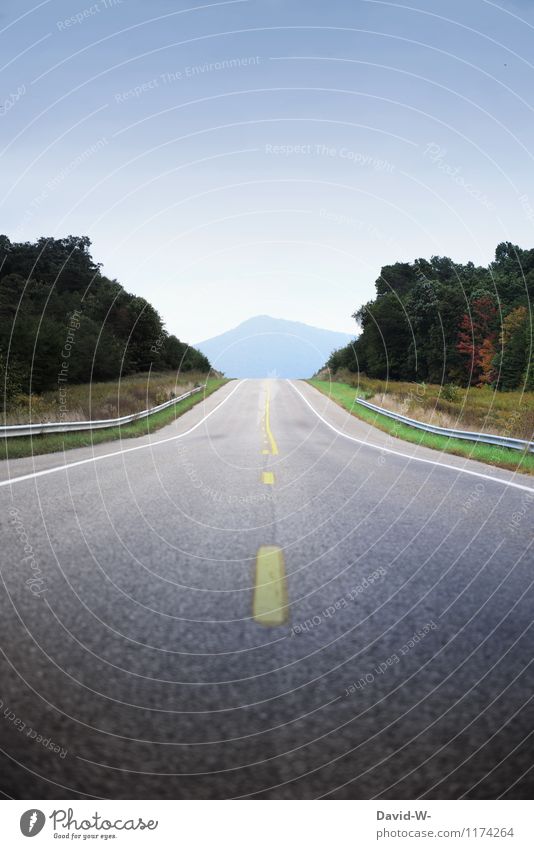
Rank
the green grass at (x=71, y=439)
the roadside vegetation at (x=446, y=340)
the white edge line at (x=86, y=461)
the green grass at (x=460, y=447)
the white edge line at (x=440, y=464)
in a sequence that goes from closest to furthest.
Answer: the white edge line at (x=86, y=461)
the white edge line at (x=440, y=464)
the green grass at (x=460, y=447)
the green grass at (x=71, y=439)
the roadside vegetation at (x=446, y=340)

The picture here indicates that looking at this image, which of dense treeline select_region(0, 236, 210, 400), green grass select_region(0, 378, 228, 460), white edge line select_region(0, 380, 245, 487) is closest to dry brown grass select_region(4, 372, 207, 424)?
green grass select_region(0, 378, 228, 460)

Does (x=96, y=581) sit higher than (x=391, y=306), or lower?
lower

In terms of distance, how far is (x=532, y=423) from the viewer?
1916cm

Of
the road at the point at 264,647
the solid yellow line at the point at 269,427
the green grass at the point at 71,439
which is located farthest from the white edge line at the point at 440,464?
the green grass at the point at 71,439

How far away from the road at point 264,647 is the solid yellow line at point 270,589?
0.07 ft

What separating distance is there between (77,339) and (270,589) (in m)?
49.0

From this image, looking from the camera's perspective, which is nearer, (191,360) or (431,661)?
(431,661)

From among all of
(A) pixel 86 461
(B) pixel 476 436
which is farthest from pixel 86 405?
(B) pixel 476 436

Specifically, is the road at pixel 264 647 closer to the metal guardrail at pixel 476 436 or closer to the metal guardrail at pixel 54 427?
the metal guardrail at pixel 476 436

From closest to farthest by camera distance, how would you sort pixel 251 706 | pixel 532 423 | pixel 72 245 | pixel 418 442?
pixel 251 706, pixel 532 423, pixel 418 442, pixel 72 245

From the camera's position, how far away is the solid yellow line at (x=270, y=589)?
4.21 m

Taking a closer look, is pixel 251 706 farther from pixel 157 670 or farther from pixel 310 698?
pixel 157 670
